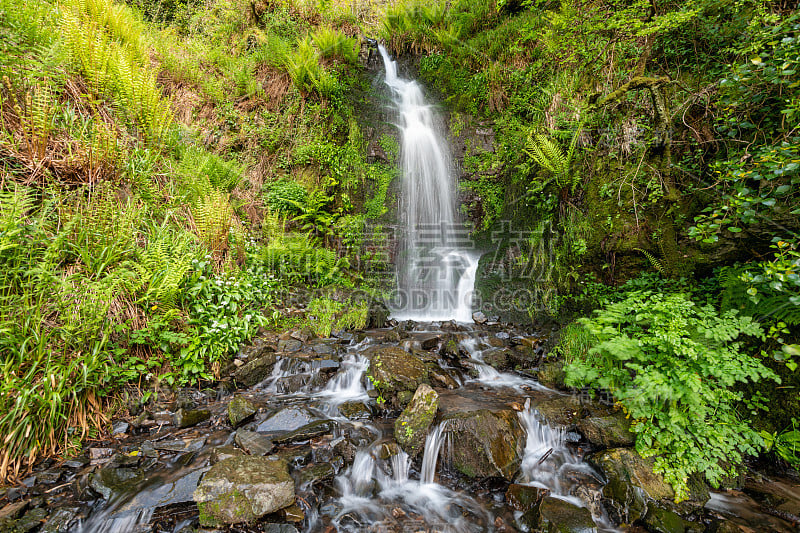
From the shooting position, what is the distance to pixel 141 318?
12.1 feet

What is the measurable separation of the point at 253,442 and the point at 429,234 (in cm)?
596

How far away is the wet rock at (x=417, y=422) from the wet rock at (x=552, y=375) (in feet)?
5.49

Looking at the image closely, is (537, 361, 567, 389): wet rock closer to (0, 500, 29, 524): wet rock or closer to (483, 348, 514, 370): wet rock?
(483, 348, 514, 370): wet rock

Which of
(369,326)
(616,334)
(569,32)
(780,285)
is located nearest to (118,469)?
(369,326)

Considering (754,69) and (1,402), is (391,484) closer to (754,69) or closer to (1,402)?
(1,402)

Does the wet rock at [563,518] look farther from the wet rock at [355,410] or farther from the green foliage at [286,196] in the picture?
the green foliage at [286,196]

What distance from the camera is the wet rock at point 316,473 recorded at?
2.80 meters

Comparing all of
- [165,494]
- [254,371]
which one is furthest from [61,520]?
[254,371]

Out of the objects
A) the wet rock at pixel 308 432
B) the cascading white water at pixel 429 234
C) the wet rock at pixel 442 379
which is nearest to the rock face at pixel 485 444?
the wet rock at pixel 442 379

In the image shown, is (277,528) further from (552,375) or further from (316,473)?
(552,375)

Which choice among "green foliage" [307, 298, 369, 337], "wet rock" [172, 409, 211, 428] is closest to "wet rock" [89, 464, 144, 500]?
"wet rock" [172, 409, 211, 428]

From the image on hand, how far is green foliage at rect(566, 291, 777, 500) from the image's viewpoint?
246 centimetres

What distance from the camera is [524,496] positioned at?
2.68 m

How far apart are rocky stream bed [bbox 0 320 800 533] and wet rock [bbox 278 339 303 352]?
0.48 metres
